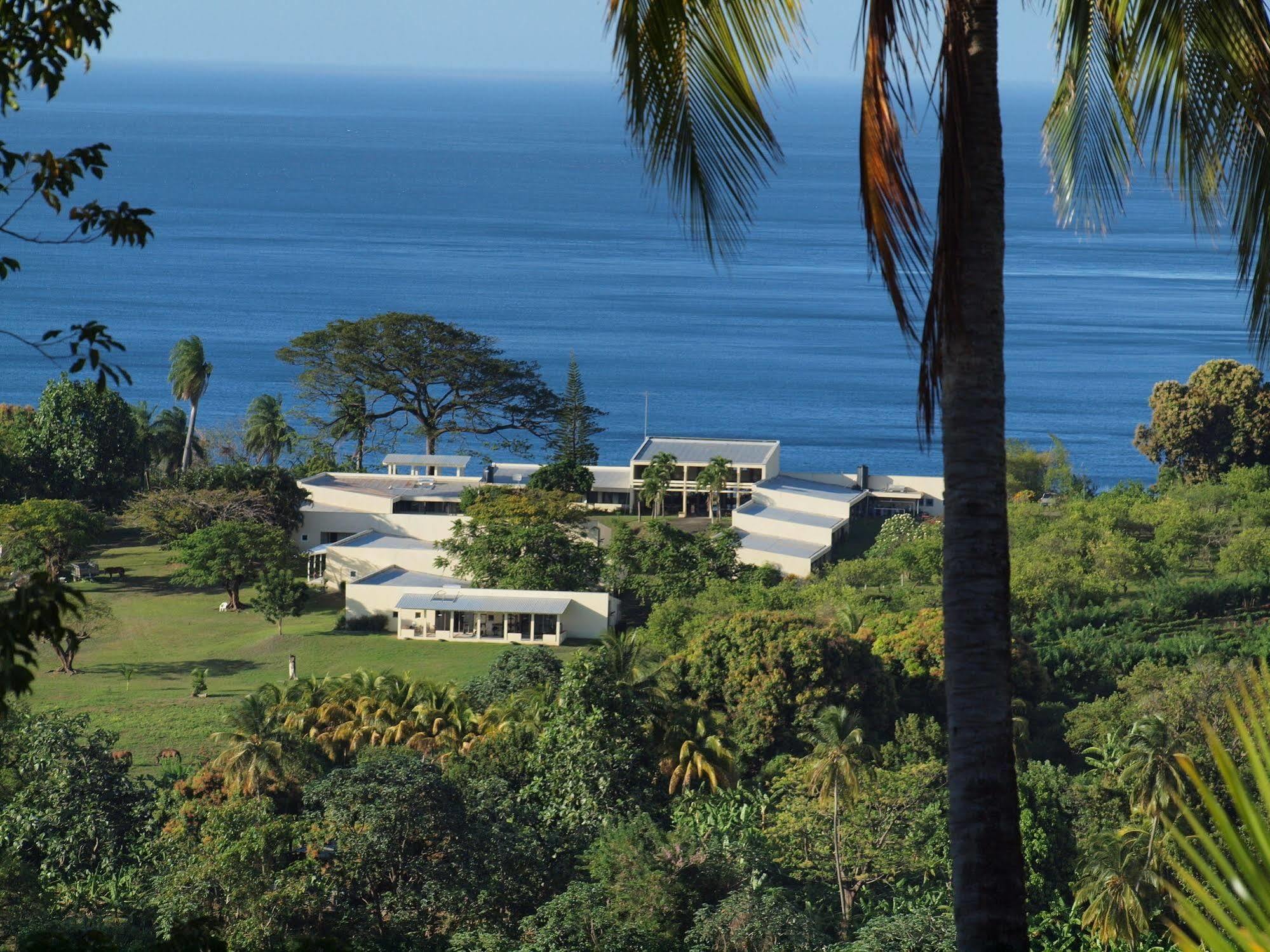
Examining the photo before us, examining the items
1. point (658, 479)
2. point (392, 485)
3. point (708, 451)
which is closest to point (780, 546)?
point (658, 479)

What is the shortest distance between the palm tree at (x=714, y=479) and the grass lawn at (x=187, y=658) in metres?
12.7

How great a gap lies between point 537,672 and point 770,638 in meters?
4.75

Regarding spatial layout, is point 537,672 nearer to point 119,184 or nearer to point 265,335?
point 265,335

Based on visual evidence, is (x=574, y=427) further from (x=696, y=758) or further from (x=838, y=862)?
(x=838, y=862)

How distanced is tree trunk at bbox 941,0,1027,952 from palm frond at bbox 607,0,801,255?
785 millimetres

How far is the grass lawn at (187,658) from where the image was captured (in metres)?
33.3

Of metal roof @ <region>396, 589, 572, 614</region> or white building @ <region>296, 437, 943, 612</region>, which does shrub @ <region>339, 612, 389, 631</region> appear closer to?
white building @ <region>296, 437, 943, 612</region>

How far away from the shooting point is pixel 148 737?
104 feet

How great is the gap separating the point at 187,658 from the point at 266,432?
23717 mm

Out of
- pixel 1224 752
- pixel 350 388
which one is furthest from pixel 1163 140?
pixel 350 388

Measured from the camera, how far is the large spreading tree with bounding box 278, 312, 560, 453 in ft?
195

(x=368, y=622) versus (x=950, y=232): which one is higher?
(x=950, y=232)

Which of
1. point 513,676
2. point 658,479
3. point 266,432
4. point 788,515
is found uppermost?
point 266,432

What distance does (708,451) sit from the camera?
5500 cm
